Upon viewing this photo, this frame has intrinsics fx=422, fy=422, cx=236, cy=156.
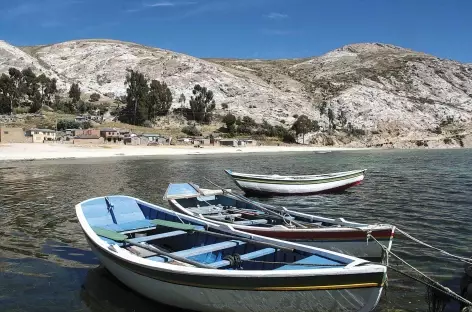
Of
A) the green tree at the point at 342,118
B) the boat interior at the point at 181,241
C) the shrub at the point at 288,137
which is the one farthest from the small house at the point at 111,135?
the boat interior at the point at 181,241

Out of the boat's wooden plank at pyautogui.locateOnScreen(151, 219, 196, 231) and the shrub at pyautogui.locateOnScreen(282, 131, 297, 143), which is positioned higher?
the shrub at pyautogui.locateOnScreen(282, 131, 297, 143)

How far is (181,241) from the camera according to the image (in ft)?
40.7

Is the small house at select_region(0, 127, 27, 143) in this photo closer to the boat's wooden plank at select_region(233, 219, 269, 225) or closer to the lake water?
the lake water

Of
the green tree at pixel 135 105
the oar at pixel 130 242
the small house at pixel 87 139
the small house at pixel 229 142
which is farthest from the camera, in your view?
the green tree at pixel 135 105

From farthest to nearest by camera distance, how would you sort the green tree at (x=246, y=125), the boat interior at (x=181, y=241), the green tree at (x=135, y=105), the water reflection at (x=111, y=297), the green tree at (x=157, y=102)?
the green tree at (x=157, y=102) < the green tree at (x=246, y=125) < the green tree at (x=135, y=105) < the water reflection at (x=111, y=297) < the boat interior at (x=181, y=241)

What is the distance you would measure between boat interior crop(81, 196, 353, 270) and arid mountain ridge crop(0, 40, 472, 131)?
124m

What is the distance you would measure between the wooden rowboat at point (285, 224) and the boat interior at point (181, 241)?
1.12 meters

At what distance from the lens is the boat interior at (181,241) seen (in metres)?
9.21

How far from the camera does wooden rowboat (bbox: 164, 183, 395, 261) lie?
39.6 ft

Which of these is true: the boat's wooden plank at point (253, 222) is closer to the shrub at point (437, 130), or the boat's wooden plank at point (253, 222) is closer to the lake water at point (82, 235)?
the lake water at point (82, 235)

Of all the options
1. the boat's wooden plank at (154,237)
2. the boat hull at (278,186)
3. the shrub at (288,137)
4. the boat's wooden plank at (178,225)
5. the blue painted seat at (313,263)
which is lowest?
the boat hull at (278,186)

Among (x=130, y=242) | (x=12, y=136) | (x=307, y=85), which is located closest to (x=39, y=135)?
(x=12, y=136)

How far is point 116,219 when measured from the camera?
45.2 feet

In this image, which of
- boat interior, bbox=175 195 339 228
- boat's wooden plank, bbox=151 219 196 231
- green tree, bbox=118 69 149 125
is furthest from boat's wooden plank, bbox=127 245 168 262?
green tree, bbox=118 69 149 125
